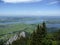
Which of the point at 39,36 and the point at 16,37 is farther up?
the point at 39,36

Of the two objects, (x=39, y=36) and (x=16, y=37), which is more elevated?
(x=39, y=36)

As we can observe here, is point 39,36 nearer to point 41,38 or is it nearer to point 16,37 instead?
point 41,38

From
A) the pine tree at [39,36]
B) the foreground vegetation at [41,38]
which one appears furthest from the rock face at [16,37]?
the pine tree at [39,36]

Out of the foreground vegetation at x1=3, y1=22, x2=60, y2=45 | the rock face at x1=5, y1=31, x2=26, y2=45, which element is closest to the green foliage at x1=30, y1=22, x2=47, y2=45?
the foreground vegetation at x1=3, y1=22, x2=60, y2=45

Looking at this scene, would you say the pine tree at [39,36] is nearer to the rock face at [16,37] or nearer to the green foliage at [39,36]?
the green foliage at [39,36]

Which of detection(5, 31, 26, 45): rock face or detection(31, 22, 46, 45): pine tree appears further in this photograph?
detection(5, 31, 26, 45): rock face

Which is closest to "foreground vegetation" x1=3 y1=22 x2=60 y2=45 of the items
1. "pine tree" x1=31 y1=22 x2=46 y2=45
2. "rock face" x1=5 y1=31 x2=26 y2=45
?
"pine tree" x1=31 y1=22 x2=46 y2=45

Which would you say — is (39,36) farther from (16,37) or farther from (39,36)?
(16,37)

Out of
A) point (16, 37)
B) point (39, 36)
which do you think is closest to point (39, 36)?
point (39, 36)

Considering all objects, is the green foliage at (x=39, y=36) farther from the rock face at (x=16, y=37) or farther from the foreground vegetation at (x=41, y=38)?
the rock face at (x=16, y=37)

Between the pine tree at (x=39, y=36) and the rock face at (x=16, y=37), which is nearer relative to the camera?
the pine tree at (x=39, y=36)

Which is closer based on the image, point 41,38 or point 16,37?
point 41,38

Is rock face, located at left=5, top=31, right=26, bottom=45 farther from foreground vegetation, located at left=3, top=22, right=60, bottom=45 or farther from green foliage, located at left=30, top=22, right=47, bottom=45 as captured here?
green foliage, located at left=30, top=22, right=47, bottom=45
